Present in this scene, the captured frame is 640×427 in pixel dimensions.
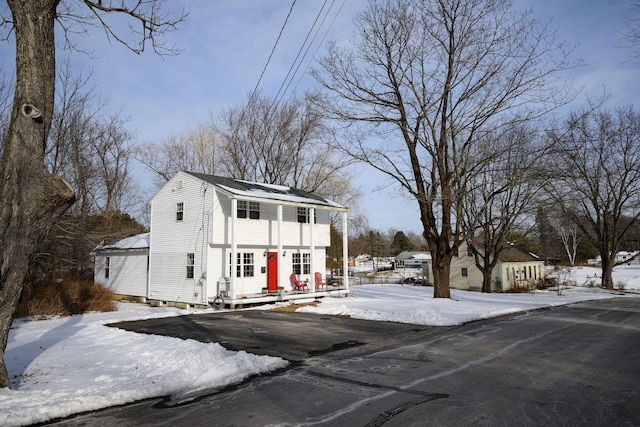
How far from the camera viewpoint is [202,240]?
62.4 feet

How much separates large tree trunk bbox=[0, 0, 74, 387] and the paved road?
1.96 meters

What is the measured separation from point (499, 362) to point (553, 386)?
1636mm

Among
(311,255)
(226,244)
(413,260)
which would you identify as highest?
(226,244)

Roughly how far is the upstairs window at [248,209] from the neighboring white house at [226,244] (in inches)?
1.9

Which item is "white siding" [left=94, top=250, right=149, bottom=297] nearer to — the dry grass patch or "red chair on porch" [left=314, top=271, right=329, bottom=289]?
the dry grass patch

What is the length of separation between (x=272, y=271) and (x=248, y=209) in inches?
133

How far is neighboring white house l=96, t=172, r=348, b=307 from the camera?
61.7 feet

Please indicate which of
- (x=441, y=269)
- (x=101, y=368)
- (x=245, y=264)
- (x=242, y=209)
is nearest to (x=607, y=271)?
(x=441, y=269)

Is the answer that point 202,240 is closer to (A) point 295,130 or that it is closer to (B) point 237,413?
(B) point 237,413

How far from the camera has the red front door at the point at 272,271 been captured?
20.8 meters

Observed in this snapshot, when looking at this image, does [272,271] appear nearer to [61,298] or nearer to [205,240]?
[205,240]

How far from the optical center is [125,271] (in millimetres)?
24312

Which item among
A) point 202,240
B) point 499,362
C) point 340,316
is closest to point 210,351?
point 499,362

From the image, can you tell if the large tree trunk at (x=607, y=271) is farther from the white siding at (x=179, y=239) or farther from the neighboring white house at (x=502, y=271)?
the white siding at (x=179, y=239)
